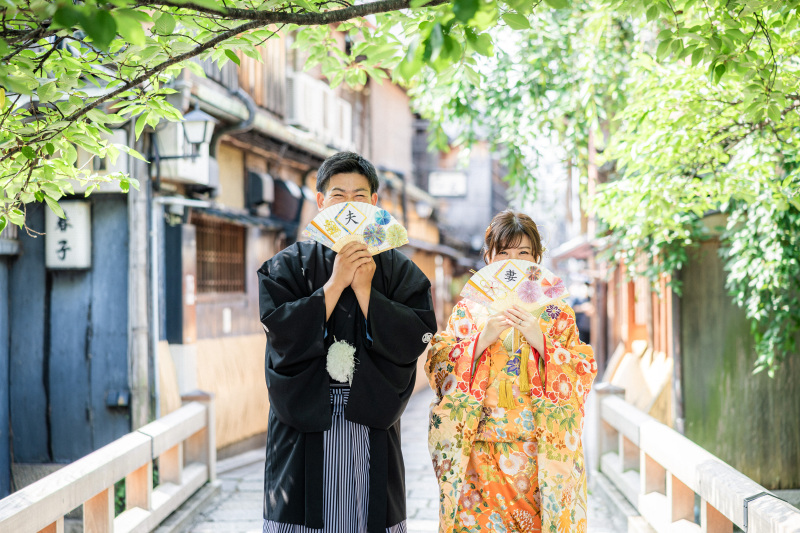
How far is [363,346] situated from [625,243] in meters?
5.38

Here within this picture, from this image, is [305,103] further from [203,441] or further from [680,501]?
[680,501]

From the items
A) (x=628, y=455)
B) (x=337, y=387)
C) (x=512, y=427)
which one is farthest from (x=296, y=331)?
(x=628, y=455)

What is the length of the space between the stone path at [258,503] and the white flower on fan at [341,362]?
9.95ft

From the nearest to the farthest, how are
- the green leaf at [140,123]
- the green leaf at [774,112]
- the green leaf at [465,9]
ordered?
the green leaf at [465,9], the green leaf at [140,123], the green leaf at [774,112]

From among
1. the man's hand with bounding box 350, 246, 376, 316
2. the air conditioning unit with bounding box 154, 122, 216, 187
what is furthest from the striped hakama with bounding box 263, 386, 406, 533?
the air conditioning unit with bounding box 154, 122, 216, 187

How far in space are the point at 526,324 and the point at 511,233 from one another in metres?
0.47

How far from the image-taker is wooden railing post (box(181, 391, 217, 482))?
21.0 feet

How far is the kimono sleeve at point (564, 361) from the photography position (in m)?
3.31

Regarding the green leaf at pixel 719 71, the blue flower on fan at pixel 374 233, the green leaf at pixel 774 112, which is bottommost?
the blue flower on fan at pixel 374 233

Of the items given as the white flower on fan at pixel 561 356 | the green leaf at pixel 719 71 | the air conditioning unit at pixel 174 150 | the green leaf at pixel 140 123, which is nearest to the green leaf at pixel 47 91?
the green leaf at pixel 140 123

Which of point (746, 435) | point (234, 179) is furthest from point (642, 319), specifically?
point (234, 179)

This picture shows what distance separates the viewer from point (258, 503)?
6.34m

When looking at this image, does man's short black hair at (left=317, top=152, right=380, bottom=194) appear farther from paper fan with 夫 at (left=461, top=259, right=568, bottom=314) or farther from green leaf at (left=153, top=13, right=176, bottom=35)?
green leaf at (left=153, top=13, right=176, bottom=35)

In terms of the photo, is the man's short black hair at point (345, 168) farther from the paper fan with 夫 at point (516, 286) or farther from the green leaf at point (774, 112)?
the green leaf at point (774, 112)
